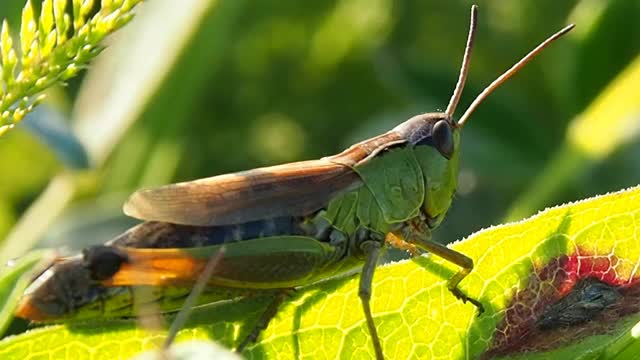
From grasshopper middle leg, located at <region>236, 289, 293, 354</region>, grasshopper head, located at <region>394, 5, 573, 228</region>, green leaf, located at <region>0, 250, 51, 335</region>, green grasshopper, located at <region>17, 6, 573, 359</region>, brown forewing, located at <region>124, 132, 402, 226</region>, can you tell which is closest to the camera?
green leaf, located at <region>0, 250, 51, 335</region>

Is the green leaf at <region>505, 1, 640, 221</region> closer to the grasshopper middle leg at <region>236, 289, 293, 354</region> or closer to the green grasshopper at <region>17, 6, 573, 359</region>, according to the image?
the green grasshopper at <region>17, 6, 573, 359</region>

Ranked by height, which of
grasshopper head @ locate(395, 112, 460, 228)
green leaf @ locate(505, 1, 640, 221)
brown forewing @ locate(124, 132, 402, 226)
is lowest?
brown forewing @ locate(124, 132, 402, 226)

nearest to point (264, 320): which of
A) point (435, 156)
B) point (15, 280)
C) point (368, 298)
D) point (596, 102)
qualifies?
point (368, 298)

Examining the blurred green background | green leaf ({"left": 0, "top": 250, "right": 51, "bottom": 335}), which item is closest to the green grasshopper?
green leaf ({"left": 0, "top": 250, "right": 51, "bottom": 335})

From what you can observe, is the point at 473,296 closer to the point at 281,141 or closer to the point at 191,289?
the point at 191,289

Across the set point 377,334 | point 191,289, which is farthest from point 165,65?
point 377,334

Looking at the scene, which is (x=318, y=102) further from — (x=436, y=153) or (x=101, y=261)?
(x=101, y=261)

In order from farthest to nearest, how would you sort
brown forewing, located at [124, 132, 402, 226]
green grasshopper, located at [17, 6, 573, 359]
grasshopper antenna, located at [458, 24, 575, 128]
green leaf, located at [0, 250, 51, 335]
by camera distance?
grasshopper antenna, located at [458, 24, 575, 128]
brown forewing, located at [124, 132, 402, 226]
green grasshopper, located at [17, 6, 573, 359]
green leaf, located at [0, 250, 51, 335]
